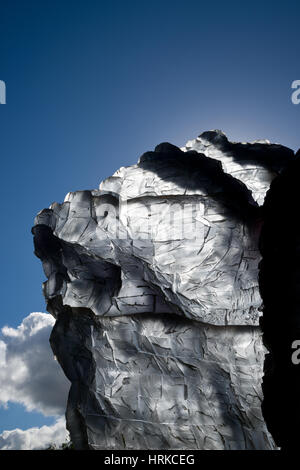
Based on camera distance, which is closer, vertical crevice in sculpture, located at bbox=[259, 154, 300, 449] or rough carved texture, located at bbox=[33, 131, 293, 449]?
vertical crevice in sculpture, located at bbox=[259, 154, 300, 449]

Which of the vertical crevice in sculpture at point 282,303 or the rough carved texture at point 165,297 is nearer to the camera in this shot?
the vertical crevice in sculpture at point 282,303

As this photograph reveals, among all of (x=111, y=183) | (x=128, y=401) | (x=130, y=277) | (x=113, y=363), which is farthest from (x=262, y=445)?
(x=111, y=183)

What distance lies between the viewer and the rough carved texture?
21.4 ft

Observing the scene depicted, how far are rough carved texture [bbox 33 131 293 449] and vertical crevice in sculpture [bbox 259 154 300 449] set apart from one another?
17.1 ft

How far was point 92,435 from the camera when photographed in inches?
259

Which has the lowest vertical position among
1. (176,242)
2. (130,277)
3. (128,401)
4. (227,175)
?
(128,401)

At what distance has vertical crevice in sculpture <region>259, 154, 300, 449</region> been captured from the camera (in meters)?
1.51

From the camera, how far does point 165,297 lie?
6.93 m

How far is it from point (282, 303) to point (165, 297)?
5.35 m

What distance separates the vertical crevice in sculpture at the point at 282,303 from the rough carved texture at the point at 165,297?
5.21 m

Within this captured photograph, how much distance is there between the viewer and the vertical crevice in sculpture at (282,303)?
151 centimetres
